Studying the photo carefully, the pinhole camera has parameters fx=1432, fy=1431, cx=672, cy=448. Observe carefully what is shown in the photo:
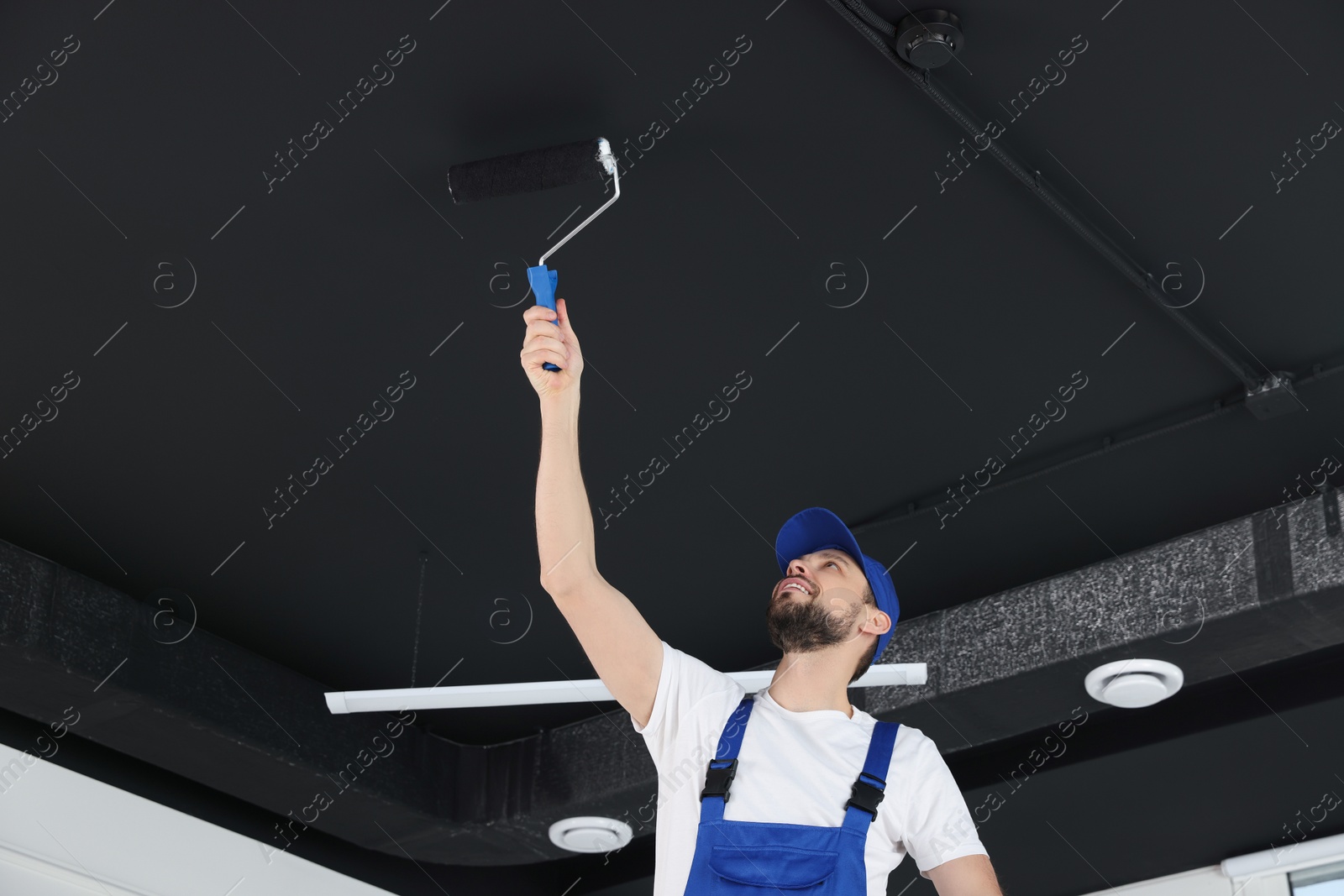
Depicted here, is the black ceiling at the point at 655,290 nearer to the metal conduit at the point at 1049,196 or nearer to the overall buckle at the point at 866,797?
the metal conduit at the point at 1049,196

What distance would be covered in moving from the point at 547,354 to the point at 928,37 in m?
1.33

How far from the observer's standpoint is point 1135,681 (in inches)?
161

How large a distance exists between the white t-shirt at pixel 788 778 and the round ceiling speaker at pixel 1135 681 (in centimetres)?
214

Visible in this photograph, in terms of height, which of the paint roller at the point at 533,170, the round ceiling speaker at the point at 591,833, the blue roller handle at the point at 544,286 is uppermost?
the paint roller at the point at 533,170

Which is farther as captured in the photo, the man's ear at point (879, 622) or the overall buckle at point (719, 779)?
the man's ear at point (879, 622)

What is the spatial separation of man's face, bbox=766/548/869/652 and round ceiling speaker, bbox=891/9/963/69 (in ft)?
3.58

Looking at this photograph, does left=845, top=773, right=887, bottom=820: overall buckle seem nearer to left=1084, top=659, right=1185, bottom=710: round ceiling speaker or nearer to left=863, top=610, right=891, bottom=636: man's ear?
left=863, top=610, right=891, bottom=636: man's ear

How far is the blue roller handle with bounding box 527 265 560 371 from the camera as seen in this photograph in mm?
1923

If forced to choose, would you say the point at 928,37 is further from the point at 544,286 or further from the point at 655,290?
the point at 544,286

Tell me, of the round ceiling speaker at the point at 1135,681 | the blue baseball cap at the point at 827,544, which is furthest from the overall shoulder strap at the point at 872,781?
the round ceiling speaker at the point at 1135,681

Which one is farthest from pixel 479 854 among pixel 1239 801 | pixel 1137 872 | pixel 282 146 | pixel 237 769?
pixel 282 146

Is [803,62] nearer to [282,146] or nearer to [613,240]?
[613,240]

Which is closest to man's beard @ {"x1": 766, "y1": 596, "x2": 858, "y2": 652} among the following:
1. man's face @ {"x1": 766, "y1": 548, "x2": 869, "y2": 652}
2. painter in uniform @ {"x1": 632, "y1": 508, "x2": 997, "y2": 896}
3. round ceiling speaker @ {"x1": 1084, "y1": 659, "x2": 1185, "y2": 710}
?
man's face @ {"x1": 766, "y1": 548, "x2": 869, "y2": 652}

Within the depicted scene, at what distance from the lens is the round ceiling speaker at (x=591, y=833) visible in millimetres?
5012
